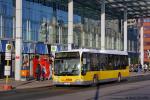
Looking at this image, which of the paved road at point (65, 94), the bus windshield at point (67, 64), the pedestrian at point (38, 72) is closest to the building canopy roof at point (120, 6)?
the pedestrian at point (38, 72)

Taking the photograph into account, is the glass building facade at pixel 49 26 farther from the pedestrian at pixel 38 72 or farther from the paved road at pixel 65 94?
the paved road at pixel 65 94

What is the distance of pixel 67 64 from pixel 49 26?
22376 mm

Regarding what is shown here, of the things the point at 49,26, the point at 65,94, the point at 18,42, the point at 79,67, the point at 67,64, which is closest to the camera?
the point at 65,94

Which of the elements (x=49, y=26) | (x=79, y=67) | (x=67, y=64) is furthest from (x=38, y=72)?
(x=49, y=26)

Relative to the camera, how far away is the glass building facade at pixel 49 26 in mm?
46094

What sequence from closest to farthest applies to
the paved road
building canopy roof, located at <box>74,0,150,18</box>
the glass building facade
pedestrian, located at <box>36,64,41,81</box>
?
the paved road
pedestrian, located at <box>36,64,41,81</box>
the glass building facade
building canopy roof, located at <box>74,0,150,18</box>

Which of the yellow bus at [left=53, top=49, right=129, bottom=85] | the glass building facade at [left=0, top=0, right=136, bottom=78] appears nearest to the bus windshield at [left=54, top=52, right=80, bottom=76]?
the yellow bus at [left=53, top=49, right=129, bottom=85]

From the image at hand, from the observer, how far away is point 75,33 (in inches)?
2443

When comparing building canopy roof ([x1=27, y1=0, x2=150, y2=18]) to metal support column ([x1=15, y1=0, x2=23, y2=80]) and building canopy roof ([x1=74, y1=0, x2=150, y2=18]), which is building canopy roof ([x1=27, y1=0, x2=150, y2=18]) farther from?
metal support column ([x1=15, y1=0, x2=23, y2=80])

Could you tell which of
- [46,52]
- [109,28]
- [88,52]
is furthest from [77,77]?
[109,28]

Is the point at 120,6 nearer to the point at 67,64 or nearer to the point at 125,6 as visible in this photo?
the point at 125,6

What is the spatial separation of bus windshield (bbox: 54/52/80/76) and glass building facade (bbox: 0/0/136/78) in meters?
11.6

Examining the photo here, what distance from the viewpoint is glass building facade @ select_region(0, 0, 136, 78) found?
4609 centimetres

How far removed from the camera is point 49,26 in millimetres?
55406
